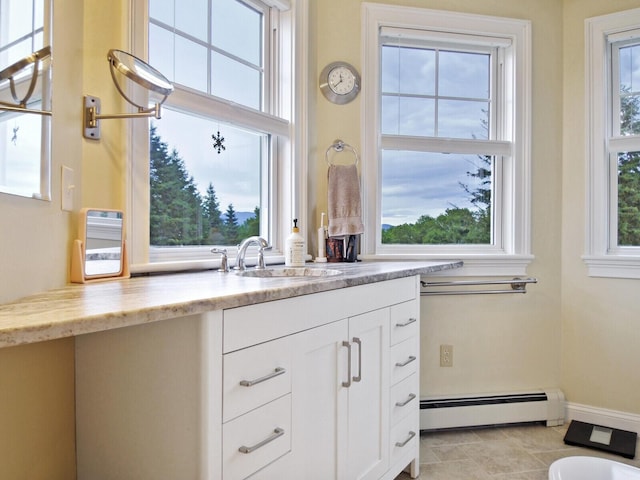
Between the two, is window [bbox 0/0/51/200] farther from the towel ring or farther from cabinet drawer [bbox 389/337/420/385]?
the towel ring

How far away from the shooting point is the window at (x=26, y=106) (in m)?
0.92

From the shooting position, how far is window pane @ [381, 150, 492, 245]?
2.64m

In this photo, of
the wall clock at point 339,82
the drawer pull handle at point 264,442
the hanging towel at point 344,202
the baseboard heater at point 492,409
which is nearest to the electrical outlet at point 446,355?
the baseboard heater at point 492,409

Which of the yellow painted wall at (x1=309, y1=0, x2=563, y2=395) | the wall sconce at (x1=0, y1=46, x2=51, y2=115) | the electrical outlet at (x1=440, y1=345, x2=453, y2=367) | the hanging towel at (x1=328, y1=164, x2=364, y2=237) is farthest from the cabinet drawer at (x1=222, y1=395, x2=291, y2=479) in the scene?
the electrical outlet at (x1=440, y1=345, x2=453, y2=367)

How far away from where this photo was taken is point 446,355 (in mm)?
2584

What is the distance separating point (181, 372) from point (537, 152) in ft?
7.84

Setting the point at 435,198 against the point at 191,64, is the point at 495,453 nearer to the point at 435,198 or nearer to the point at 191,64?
the point at 435,198

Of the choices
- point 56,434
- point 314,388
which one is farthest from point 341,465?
point 56,434

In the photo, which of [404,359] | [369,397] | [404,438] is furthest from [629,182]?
[369,397]

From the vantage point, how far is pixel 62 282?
49.7 inches

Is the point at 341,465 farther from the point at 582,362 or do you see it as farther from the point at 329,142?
the point at 582,362

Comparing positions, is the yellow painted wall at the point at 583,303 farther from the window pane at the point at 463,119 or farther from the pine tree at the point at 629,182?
the window pane at the point at 463,119

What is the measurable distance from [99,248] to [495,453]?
2030 mm

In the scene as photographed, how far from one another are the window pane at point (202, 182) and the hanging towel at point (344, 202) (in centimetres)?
36
